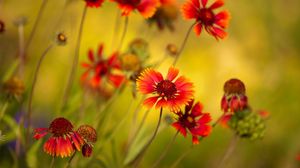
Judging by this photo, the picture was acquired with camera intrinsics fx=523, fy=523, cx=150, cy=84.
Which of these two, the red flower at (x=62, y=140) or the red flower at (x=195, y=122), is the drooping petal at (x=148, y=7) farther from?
the red flower at (x=62, y=140)

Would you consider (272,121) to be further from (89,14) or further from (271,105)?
(89,14)

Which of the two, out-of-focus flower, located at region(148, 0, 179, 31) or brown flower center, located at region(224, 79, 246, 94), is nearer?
brown flower center, located at region(224, 79, 246, 94)

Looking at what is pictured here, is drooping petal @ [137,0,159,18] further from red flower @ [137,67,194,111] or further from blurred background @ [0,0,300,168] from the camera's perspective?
blurred background @ [0,0,300,168]

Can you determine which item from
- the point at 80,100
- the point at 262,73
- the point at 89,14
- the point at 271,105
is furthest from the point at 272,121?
the point at 80,100

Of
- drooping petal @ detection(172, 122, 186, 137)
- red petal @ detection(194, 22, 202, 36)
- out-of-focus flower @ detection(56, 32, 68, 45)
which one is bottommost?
drooping petal @ detection(172, 122, 186, 137)

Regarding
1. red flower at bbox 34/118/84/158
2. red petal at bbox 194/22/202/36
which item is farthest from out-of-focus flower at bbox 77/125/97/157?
red petal at bbox 194/22/202/36

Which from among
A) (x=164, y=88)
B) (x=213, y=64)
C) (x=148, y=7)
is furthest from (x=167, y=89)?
(x=213, y=64)

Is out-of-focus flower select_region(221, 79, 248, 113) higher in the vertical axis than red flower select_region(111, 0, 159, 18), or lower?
lower

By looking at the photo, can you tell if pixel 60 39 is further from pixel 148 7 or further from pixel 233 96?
pixel 233 96
